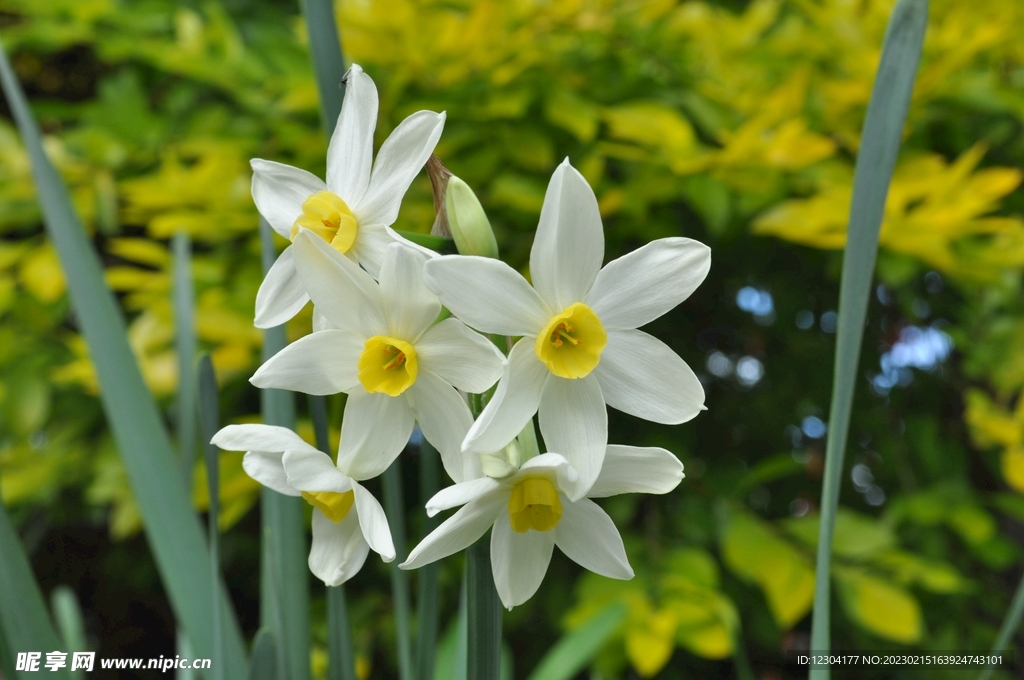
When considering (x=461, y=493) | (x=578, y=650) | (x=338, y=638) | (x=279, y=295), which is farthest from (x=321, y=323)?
(x=578, y=650)

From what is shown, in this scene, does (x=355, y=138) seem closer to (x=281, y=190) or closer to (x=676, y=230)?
(x=281, y=190)

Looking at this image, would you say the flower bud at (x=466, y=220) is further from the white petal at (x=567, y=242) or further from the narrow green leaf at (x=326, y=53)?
the narrow green leaf at (x=326, y=53)

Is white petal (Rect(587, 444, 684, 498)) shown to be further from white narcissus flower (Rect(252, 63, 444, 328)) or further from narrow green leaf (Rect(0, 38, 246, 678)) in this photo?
narrow green leaf (Rect(0, 38, 246, 678))

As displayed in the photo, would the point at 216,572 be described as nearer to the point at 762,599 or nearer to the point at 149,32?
the point at 762,599

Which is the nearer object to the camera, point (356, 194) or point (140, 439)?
point (356, 194)

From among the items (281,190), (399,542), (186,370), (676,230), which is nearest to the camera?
(281,190)

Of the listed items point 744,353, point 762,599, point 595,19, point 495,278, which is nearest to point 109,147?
point 595,19

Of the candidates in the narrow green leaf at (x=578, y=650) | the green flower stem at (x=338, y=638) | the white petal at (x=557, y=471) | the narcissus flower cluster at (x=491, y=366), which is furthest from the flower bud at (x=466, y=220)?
the narrow green leaf at (x=578, y=650)
